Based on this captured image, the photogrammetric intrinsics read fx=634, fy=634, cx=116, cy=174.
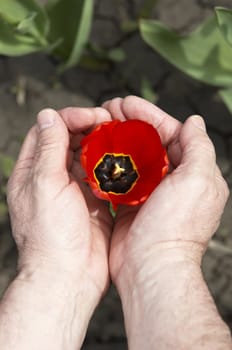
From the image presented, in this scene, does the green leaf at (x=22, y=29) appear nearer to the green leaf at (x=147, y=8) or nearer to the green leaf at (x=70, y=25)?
the green leaf at (x=70, y=25)

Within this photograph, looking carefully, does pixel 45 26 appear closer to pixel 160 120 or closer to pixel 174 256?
pixel 160 120

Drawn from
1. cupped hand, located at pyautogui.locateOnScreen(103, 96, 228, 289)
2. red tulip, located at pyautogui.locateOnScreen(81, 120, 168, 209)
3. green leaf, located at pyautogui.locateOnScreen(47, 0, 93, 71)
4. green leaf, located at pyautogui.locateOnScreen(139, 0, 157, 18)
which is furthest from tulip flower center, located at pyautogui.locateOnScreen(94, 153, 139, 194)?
green leaf, located at pyautogui.locateOnScreen(139, 0, 157, 18)

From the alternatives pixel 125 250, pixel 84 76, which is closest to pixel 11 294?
pixel 125 250

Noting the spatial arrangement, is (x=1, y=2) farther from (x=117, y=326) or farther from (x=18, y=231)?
(x=117, y=326)

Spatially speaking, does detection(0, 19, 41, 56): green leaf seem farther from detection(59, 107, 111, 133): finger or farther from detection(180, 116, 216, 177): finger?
detection(180, 116, 216, 177): finger

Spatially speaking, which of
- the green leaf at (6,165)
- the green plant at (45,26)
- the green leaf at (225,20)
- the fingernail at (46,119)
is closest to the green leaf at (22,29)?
the green plant at (45,26)

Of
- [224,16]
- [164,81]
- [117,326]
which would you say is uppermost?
[224,16]

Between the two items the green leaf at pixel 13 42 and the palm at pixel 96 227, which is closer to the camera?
the palm at pixel 96 227
